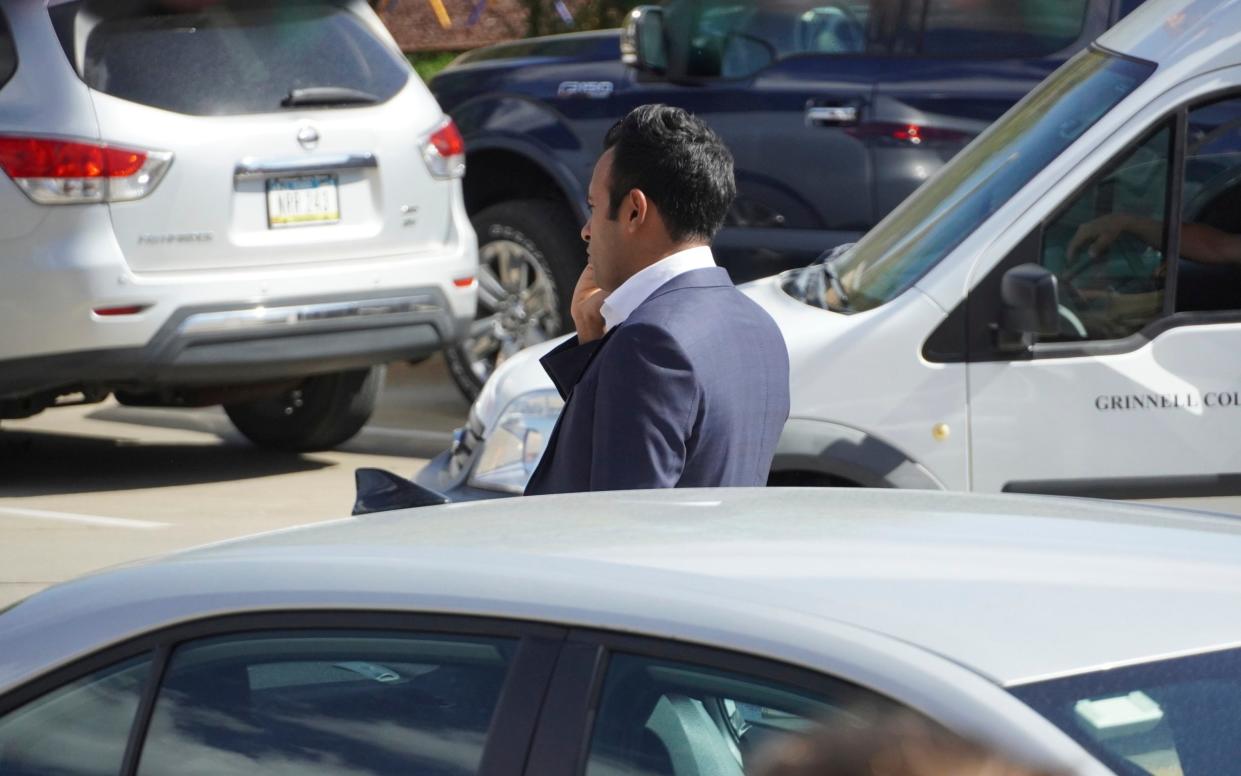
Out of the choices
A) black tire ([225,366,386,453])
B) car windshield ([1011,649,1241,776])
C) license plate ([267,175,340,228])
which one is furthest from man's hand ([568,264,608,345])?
black tire ([225,366,386,453])

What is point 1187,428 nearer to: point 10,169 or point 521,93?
point 10,169

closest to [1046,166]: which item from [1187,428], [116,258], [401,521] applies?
[1187,428]

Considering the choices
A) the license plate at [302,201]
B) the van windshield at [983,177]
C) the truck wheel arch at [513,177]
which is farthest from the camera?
the truck wheel arch at [513,177]

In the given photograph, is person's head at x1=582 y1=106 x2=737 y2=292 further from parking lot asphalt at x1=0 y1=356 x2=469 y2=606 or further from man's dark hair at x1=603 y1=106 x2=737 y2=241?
parking lot asphalt at x1=0 y1=356 x2=469 y2=606

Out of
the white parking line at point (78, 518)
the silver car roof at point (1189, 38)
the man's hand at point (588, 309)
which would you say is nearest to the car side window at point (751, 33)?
the white parking line at point (78, 518)

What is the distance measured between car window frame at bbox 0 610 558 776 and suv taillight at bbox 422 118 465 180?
237 inches

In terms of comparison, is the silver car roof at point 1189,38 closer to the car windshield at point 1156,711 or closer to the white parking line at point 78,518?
the car windshield at point 1156,711

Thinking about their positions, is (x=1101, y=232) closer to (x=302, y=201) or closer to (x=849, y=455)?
(x=849, y=455)

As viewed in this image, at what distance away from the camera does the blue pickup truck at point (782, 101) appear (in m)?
8.08

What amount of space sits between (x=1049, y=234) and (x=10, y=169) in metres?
4.15

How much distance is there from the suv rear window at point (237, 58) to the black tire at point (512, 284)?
129 centimetres

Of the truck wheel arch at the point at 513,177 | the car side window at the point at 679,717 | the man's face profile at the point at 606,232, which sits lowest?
the truck wheel arch at the point at 513,177

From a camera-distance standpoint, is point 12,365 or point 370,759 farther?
point 12,365

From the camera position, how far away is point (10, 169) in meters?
7.41
